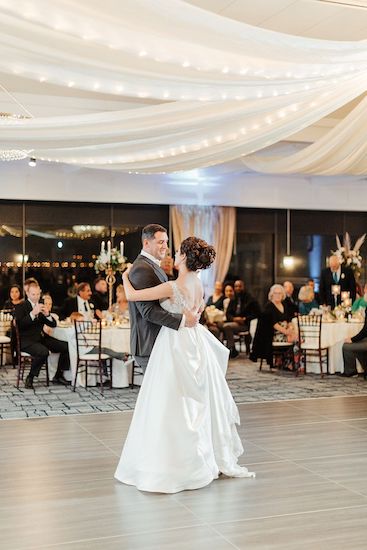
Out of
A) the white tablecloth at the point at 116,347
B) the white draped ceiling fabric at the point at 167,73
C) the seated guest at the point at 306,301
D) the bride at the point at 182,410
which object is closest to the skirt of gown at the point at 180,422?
the bride at the point at 182,410

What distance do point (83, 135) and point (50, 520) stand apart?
283cm

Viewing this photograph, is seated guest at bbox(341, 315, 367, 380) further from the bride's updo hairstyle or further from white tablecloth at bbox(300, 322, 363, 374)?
the bride's updo hairstyle

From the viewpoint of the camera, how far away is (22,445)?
660 cm

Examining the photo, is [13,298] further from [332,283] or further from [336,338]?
[332,283]

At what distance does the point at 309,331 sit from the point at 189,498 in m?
6.50

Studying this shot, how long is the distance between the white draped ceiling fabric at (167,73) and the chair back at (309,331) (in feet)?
15.8

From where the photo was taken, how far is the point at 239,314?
46.4ft

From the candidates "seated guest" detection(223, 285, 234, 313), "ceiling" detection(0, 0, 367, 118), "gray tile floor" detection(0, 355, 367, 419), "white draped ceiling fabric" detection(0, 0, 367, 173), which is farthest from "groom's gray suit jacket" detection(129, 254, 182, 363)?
"seated guest" detection(223, 285, 234, 313)

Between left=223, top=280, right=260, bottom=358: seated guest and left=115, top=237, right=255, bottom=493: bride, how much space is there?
7779 mm

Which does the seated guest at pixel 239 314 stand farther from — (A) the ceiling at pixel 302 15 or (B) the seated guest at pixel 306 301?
(A) the ceiling at pixel 302 15

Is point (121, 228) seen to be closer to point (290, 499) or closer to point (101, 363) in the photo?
point (101, 363)

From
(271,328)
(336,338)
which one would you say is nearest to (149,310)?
(271,328)

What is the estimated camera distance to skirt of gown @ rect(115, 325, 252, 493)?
518 centimetres

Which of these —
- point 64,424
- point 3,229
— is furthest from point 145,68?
point 3,229
